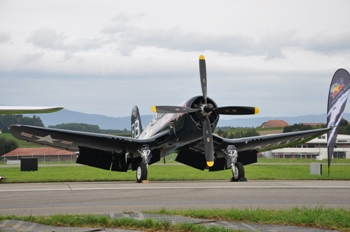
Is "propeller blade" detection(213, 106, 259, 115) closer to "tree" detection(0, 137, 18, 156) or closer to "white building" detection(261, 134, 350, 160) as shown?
"tree" detection(0, 137, 18, 156)

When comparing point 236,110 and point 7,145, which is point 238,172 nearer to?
point 236,110

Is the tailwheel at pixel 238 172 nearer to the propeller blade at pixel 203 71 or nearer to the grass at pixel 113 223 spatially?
the propeller blade at pixel 203 71

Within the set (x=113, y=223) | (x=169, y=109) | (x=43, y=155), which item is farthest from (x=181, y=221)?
(x=43, y=155)

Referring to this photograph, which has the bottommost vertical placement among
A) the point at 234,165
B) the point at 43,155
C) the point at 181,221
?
the point at 43,155

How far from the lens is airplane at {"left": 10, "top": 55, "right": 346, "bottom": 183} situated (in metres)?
22.7

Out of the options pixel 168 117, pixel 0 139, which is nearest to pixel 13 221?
pixel 168 117

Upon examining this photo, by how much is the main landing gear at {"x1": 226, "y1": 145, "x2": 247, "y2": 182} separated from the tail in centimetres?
840

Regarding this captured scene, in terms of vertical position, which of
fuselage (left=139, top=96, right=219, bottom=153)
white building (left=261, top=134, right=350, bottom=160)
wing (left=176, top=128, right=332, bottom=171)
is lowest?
white building (left=261, top=134, right=350, bottom=160)

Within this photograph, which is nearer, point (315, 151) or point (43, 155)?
point (43, 155)

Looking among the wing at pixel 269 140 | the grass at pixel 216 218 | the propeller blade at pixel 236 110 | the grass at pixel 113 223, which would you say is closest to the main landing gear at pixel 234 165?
the wing at pixel 269 140

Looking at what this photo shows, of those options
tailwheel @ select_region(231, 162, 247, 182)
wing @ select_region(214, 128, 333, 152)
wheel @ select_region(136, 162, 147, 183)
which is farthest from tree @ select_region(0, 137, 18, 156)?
tailwheel @ select_region(231, 162, 247, 182)

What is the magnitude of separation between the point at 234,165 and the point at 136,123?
379 inches

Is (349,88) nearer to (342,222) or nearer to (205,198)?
(205,198)

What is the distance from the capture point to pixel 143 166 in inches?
915
